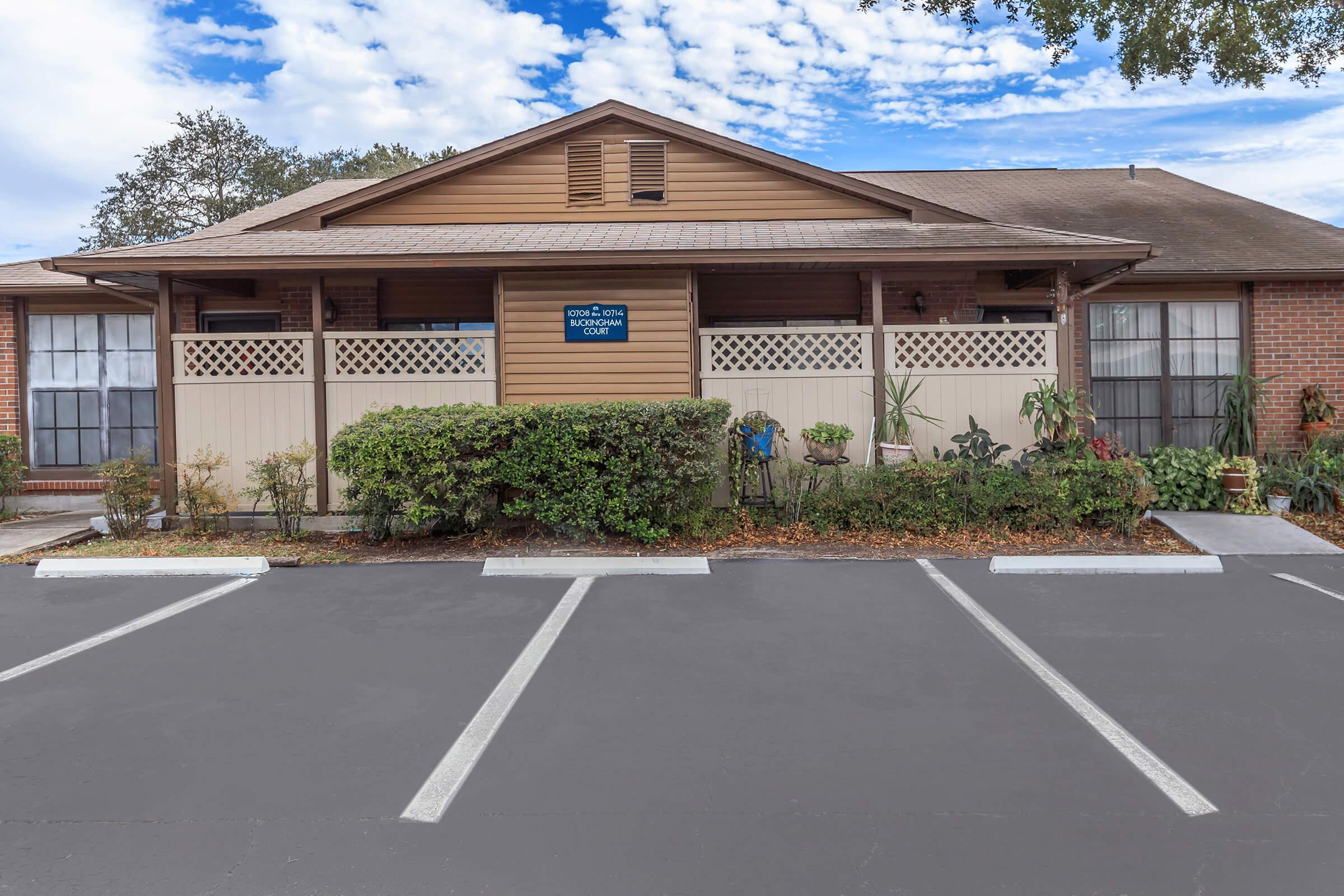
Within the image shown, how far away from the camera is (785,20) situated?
15.4 metres

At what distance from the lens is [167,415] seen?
8.83 meters

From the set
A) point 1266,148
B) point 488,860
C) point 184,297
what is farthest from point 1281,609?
point 1266,148

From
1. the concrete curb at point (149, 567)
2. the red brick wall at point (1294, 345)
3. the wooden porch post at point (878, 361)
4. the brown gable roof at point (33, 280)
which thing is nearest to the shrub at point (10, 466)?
the brown gable roof at point (33, 280)

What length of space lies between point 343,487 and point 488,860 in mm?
7164

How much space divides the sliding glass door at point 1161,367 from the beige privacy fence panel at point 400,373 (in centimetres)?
824

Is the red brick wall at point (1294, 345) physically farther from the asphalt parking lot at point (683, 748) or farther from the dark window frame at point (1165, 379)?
the asphalt parking lot at point (683, 748)

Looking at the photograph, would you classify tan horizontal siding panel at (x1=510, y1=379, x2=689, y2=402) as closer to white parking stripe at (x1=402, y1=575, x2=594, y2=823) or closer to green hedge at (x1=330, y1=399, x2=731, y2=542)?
green hedge at (x1=330, y1=399, x2=731, y2=542)

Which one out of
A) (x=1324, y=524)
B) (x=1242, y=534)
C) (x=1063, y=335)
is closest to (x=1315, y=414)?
(x=1324, y=524)

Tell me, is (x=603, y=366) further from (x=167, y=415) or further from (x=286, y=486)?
(x=167, y=415)

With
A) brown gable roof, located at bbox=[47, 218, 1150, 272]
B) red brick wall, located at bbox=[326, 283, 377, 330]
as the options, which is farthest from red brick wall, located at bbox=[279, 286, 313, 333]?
brown gable roof, located at bbox=[47, 218, 1150, 272]

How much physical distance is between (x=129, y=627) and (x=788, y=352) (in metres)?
6.68

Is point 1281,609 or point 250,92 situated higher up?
point 250,92

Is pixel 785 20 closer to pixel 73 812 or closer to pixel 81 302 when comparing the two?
pixel 81 302

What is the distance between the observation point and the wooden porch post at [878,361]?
9.09 meters
